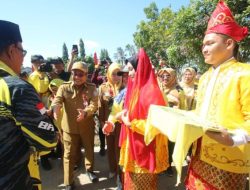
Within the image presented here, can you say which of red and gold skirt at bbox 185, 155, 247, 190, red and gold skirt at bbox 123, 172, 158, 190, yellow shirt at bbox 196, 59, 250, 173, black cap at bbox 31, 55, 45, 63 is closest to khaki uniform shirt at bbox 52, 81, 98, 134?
black cap at bbox 31, 55, 45, 63

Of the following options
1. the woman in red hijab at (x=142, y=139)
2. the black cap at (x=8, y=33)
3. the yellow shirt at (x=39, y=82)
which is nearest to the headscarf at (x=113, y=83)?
the yellow shirt at (x=39, y=82)

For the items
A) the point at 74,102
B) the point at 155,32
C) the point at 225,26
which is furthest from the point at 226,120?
the point at 155,32

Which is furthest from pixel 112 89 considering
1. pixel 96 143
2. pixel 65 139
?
pixel 96 143

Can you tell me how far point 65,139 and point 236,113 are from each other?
334cm

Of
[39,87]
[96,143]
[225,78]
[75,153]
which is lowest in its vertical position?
[96,143]

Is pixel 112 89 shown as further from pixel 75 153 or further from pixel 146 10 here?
pixel 146 10

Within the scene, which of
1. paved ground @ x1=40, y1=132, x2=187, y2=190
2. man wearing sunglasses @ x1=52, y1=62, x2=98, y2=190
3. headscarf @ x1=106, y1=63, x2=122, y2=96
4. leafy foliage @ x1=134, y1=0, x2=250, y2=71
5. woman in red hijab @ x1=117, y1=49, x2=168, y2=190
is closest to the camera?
woman in red hijab @ x1=117, y1=49, x2=168, y2=190

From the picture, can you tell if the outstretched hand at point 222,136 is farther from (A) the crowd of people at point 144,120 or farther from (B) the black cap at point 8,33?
(B) the black cap at point 8,33

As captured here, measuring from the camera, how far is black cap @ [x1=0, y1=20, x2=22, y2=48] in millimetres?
1977

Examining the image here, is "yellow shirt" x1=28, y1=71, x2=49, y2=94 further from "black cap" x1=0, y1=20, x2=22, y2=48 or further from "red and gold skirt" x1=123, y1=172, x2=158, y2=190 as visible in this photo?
"black cap" x1=0, y1=20, x2=22, y2=48

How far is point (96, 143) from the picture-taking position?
7406mm

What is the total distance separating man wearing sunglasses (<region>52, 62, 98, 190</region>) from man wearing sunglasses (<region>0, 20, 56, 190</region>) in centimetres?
262

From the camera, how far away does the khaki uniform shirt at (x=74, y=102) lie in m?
4.75

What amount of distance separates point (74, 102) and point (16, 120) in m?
2.91
